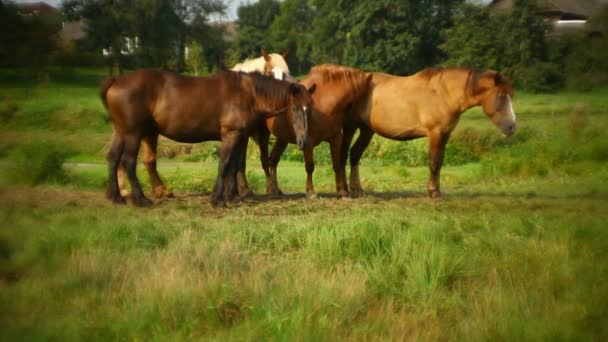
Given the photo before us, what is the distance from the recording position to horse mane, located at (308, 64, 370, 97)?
35.4 feet

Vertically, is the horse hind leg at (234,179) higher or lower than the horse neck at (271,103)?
lower

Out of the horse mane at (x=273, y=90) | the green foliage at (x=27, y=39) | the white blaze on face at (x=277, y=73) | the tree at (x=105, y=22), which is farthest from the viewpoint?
the white blaze on face at (x=277, y=73)

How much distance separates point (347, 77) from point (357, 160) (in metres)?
1.63

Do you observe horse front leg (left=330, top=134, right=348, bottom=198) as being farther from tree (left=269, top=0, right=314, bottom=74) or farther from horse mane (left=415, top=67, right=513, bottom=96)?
tree (left=269, top=0, right=314, bottom=74)

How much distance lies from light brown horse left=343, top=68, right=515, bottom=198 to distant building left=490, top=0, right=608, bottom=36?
8095 millimetres

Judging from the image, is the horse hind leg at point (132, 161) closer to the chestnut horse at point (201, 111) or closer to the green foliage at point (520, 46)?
the chestnut horse at point (201, 111)

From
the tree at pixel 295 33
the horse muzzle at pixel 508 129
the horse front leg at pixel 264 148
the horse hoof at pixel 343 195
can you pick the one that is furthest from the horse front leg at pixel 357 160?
the tree at pixel 295 33

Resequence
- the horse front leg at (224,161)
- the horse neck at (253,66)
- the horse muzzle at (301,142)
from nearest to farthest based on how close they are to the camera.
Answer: the horse muzzle at (301,142) → the horse front leg at (224,161) → the horse neck at (253,66)

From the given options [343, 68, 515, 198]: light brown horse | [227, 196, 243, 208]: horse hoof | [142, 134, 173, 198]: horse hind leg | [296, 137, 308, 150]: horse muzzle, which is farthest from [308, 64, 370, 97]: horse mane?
[142, 134, 173, 198]: horse hind leg

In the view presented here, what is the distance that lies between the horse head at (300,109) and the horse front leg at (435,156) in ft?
7.00

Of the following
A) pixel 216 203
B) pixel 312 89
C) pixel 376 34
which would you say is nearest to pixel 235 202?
pixel 216 203

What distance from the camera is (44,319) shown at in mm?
2898

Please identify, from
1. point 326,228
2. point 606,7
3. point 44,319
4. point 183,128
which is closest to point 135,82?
point 183,128

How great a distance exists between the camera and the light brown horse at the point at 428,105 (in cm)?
1027
